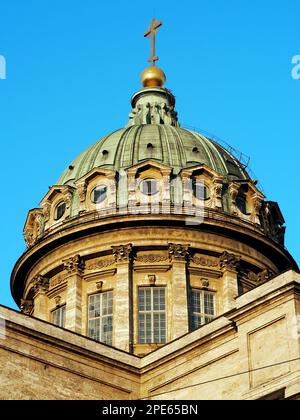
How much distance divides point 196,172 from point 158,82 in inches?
534

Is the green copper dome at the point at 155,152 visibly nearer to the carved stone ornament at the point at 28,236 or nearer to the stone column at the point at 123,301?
the carved stone ornament at the point at 28,236

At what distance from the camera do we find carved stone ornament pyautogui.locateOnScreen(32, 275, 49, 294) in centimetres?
5919

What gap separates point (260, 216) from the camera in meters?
62.2

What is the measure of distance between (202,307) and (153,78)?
21573 millimetres

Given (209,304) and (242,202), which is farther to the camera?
(242,202)

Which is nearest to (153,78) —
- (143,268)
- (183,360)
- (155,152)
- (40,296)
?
(155,152)

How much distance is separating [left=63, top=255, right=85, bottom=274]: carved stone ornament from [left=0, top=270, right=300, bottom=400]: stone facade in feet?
34.1

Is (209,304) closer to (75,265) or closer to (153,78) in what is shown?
(75,265)

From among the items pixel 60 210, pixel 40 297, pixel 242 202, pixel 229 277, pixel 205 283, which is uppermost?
pixel 242 202

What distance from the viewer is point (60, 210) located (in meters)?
61.9

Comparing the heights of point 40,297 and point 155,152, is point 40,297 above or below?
below

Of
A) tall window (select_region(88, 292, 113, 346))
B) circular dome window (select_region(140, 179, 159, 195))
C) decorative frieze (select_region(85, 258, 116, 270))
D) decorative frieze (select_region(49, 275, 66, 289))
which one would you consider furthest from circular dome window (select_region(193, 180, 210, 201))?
decorative frieze (select_region(49, 275, 66, 289))

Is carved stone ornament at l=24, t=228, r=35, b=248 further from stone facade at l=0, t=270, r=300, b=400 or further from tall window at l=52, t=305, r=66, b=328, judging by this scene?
stone facade at l=0, t=270, r=300, b=400

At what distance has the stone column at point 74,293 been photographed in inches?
2192
